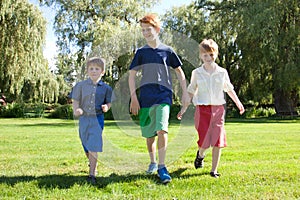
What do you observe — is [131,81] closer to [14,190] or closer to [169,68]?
[169,68]

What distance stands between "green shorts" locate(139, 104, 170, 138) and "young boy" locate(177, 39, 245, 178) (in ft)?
0.84

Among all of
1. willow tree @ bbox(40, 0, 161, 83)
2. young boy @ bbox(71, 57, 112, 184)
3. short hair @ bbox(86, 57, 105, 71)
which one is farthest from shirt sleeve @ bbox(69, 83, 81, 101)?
willow tree @ bbox(40, 0, 161, 83)

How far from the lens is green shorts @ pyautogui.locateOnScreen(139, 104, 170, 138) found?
3.93m

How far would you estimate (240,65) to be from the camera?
25406mm

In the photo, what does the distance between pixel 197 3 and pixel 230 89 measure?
25.3 m

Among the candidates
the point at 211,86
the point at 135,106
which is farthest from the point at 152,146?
the point at 211,86

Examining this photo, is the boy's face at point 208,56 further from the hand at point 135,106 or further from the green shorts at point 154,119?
the hand at point 135,106

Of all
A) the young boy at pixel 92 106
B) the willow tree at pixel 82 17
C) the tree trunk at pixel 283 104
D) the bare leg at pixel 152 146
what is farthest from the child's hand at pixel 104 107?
the tree trunk at pixel 283 104

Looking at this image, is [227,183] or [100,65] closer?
[227,183]

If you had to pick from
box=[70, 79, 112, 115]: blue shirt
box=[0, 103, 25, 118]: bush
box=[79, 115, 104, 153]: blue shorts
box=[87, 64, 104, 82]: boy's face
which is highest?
box=[87, 64, 104, 82]: boy's face

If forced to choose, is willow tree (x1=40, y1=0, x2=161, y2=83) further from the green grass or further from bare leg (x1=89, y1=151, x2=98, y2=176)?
bare leg (x1=89, y1=151, x2=98, y2=176)

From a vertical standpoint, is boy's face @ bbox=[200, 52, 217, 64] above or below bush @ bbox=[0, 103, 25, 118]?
above

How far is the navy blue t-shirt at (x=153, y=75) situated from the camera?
3980 mm

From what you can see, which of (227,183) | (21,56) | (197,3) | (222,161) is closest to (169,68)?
(227,183)
